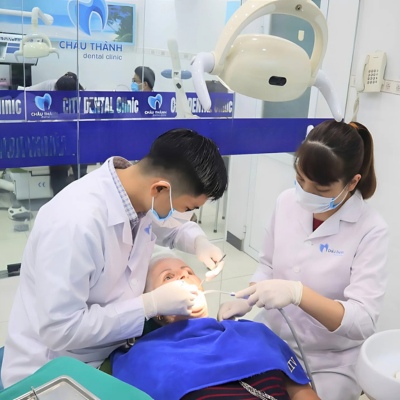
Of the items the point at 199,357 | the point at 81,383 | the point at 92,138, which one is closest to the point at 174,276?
the point at 199,357

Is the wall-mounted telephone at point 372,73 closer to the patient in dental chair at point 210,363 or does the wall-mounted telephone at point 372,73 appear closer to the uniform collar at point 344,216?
the uniform collar at point 344,216

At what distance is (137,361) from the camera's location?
52.5 inches

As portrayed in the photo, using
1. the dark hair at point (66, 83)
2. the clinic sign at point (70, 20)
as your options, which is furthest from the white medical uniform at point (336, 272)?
the clinic sign at point (70, 20)

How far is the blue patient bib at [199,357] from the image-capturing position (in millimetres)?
1267

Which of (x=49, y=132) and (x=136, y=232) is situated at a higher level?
(x=49, y=132)

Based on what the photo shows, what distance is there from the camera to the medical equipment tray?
0.78 m

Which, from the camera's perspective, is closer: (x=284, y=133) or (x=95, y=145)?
(x=95, y=145)

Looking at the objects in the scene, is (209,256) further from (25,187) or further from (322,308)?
(25,187)

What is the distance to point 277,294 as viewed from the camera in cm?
139

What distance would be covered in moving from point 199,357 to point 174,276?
321mm

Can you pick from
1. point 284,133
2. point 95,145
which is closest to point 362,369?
point 95,145

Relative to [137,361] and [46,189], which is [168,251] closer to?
[137,361]

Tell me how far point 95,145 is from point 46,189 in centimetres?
107

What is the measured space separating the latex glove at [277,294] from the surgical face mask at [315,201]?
0.26 meters
